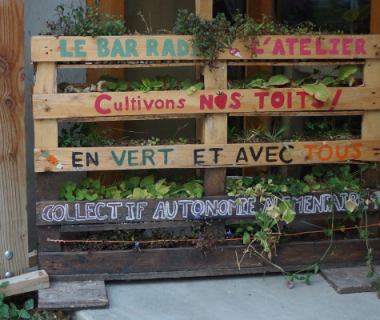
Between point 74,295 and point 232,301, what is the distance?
1150 mm

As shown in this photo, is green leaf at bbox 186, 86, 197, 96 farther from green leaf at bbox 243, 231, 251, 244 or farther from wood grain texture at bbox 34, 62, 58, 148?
green leaf at bbox 243, 231, 251, 244

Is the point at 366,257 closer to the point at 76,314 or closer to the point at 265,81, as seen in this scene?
the point at 265,81

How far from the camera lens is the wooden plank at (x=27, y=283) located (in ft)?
11.3

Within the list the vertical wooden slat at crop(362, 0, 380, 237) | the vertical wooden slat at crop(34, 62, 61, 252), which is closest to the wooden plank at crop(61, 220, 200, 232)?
the vertical wooden slat at crop(34, 62, 61, 252)

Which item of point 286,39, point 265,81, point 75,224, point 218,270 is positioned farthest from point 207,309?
point 286,39

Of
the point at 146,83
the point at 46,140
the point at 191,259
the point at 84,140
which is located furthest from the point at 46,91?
the point at 191,259

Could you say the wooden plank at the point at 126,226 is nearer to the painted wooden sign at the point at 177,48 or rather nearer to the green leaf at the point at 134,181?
the green leaf at the point at 134,181

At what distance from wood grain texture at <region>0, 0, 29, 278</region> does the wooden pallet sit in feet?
0.43

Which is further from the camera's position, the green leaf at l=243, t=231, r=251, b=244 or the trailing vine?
the green leaf at l=243, t=231, r=251, b=244

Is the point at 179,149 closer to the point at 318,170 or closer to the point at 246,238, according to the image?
the point at 246,238

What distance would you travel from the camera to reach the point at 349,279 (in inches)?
150

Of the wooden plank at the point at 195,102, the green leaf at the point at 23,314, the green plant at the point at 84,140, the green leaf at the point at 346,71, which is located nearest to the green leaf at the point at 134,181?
the green plant at the point at 84,140

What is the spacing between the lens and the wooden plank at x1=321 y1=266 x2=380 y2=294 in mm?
3695

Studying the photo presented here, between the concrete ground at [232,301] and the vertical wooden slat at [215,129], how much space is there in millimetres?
756
